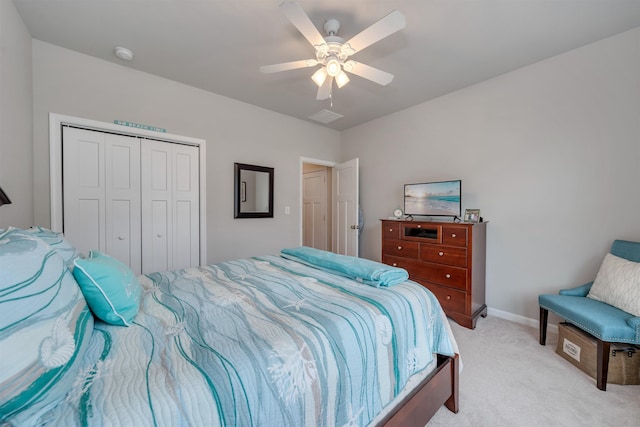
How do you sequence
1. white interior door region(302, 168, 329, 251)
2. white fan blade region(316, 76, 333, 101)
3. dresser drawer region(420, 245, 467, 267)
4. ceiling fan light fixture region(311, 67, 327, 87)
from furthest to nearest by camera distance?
white interior door region(302, 168, 329, 251)
dresser drawer region(420, 245, 467, 267)
white fan blade region(316, 76, 333, 101)
ceiling fan light fixture region(311, 67, 327, 87)

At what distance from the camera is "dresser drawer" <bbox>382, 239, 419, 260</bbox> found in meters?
3.05

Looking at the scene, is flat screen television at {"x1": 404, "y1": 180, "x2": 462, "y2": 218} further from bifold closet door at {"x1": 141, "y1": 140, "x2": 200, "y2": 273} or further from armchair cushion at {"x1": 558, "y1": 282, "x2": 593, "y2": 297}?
bifold closet door at {"x1": 141, "y1": 140, "x2": 200, "y2": 273}

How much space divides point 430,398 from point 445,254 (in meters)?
1.68

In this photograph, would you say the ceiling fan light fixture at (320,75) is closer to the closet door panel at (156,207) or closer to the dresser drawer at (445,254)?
the closet door panel at (156,207)

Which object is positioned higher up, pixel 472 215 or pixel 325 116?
pixel 325 116

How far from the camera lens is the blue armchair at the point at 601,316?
166 cm

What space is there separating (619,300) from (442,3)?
2.49 meters

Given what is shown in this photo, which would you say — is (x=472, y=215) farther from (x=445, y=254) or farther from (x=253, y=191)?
(x=253, y=191)

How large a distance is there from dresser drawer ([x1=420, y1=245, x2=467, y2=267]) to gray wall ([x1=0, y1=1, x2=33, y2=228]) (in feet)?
11.8

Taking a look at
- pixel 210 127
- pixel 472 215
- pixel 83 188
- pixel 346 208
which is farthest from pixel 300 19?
pixel 346 208

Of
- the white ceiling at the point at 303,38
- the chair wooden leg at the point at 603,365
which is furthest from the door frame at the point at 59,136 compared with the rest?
the chair wooden leg at the point at 603,365

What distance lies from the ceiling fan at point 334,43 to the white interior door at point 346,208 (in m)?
1.96

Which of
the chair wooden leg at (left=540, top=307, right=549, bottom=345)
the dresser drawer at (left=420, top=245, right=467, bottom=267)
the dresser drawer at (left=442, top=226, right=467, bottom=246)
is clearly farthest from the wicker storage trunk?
A: the dresser drawer at (left=442, top=226, right=467, bottom=246)

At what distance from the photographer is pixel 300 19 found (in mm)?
1565
